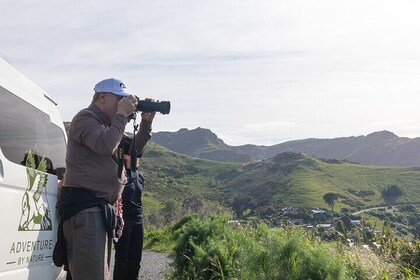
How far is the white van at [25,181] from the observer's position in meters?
3.57

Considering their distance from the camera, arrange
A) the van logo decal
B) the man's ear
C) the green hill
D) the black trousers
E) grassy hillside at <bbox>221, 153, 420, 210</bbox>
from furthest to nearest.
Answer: grassy hillside at <bbox>221, 153, 420, 210</bbox> < the green hill < the black trousers < the man's ear < the van logo decal

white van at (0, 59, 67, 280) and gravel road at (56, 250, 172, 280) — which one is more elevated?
white van at (0, 59, 67, 280)

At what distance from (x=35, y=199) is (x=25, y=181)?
0.28 meters

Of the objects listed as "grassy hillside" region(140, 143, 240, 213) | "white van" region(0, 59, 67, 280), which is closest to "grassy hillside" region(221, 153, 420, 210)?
"grassy hillside" region(140, 143, 240, 213)

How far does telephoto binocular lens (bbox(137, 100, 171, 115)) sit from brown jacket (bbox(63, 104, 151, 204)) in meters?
0.46

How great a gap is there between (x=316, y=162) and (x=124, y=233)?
139 meters

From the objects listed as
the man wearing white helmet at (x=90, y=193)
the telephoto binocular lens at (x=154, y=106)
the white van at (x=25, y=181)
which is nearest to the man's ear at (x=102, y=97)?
the man wearing white helmet at (x=90, y=193)

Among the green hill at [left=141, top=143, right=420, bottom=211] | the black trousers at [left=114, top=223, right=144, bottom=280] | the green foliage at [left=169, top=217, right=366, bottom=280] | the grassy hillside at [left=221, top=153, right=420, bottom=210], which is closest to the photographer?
the green foliage at [left=169, top=217, right=366, bottom=280]

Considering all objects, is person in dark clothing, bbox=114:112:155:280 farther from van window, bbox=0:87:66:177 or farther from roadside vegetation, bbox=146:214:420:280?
roadside vegetation, bbox=146:214:420:280

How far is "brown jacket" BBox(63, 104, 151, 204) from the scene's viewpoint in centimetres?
386

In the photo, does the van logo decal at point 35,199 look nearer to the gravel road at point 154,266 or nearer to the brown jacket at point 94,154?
the brown jacket at point 94,154

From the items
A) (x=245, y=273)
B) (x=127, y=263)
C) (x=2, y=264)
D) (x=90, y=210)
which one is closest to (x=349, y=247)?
(x=245, y=273)

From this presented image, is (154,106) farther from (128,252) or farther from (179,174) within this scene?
(179,174)

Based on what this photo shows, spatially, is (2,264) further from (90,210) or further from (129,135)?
(129,135)
